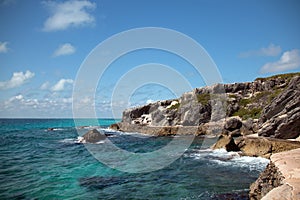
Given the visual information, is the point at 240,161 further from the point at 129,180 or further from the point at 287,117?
the point at 129,180

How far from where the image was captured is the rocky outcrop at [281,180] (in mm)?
7688

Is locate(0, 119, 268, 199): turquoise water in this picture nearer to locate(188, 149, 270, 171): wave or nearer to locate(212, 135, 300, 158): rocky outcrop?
locate(188, 149, 270, 171): wave

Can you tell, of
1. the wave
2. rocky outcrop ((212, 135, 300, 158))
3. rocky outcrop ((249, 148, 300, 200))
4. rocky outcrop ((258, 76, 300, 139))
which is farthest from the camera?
rocky outcrop ((258, 76, 300, 139))

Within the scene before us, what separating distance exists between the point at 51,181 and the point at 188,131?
4269 centimetres

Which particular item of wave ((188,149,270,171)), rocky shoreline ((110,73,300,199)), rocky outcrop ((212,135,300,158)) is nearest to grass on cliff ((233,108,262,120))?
rocky shoreline ((110,73,300,199))

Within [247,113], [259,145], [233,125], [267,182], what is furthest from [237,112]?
[267,182]

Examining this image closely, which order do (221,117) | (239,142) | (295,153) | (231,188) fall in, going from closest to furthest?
(295,153) < (231,188) < (239,142) < (221,117)

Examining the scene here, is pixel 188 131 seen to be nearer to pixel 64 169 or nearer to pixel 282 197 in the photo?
pixel 64 169

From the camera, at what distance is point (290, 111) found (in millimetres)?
25797

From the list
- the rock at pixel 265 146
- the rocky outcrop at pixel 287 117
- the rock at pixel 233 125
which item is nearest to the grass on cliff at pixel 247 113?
the rock at pixel 233 125

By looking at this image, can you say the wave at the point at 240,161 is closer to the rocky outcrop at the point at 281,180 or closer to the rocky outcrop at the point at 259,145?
the rocky outcrop at the point at 259,145

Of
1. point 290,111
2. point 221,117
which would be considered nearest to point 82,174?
point 290,111

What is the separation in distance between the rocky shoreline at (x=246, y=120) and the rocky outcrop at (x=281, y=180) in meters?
0.03

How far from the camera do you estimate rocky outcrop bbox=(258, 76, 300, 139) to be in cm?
2497
